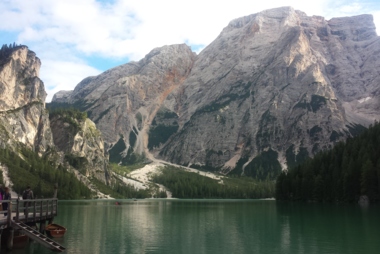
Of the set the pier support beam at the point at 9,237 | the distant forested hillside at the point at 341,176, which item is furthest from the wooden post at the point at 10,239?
the distant forested hillside at the point at 341,176

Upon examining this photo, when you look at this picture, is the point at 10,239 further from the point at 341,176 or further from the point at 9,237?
the point at 341,176

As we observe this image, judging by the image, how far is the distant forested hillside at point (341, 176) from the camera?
115m

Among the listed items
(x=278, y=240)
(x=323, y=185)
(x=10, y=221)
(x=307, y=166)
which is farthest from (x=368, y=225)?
(x=307, y=166)

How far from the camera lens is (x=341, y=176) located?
127125 mm

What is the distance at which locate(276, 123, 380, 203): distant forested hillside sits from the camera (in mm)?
115375

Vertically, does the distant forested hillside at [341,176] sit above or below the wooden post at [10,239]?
above

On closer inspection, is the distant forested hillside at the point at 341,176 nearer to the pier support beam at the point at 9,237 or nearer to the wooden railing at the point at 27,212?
the wooden railing at the point at 27,212

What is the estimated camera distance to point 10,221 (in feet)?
114

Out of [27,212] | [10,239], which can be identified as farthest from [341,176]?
[10,239]

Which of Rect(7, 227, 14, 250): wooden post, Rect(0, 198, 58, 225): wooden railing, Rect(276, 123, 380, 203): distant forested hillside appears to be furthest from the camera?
Rect(276, 123, 380, 203): distant forested hillside

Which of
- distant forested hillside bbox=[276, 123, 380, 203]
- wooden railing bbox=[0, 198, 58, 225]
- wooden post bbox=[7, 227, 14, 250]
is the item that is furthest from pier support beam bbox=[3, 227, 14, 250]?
distant forested hillside bbox=[276, 123, 380, 203]

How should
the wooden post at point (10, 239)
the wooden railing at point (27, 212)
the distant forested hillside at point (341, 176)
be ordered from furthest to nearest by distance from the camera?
1. the distant forested hillside at point (341, 176)
2. the wooden post at point (10, 239)
3. the wooden railing at point (27, 212)

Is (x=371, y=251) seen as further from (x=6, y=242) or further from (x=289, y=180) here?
(x=289, y=180)

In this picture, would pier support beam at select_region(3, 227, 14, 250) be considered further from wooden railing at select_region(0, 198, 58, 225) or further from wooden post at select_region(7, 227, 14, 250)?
wooden railing at select_region(0, 198, 58, 225)
